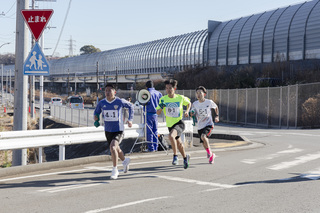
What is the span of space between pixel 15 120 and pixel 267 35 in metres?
44.7

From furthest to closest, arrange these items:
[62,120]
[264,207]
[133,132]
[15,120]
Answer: [62,120], [133,132], [15,120], [264,207]

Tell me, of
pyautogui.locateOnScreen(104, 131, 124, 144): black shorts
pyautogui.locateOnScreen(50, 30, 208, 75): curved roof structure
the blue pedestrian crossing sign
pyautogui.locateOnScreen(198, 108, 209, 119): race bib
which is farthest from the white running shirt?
pyautogui.locateOnScreen(50, 30, 208, 75): curved roof structure

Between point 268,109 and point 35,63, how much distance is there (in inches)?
920

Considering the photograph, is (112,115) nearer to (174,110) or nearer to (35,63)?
(174,110)

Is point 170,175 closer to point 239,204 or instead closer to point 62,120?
point 239,204

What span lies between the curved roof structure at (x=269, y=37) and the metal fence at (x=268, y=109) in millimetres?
13756

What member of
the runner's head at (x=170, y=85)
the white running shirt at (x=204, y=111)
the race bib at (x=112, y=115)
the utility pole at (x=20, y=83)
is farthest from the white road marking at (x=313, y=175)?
the utility pole at (x=20, y=83)

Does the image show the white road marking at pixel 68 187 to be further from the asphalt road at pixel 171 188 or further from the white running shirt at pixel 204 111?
the white running shirt at pixel 204 111

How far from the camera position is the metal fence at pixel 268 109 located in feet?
91.2

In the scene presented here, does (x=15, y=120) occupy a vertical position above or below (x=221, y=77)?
below

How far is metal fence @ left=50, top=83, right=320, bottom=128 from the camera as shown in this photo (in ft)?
91.2

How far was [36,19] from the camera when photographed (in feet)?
31.6

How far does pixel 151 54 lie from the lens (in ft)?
251

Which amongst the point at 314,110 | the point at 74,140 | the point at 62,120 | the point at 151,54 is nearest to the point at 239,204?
the point at 74,140
